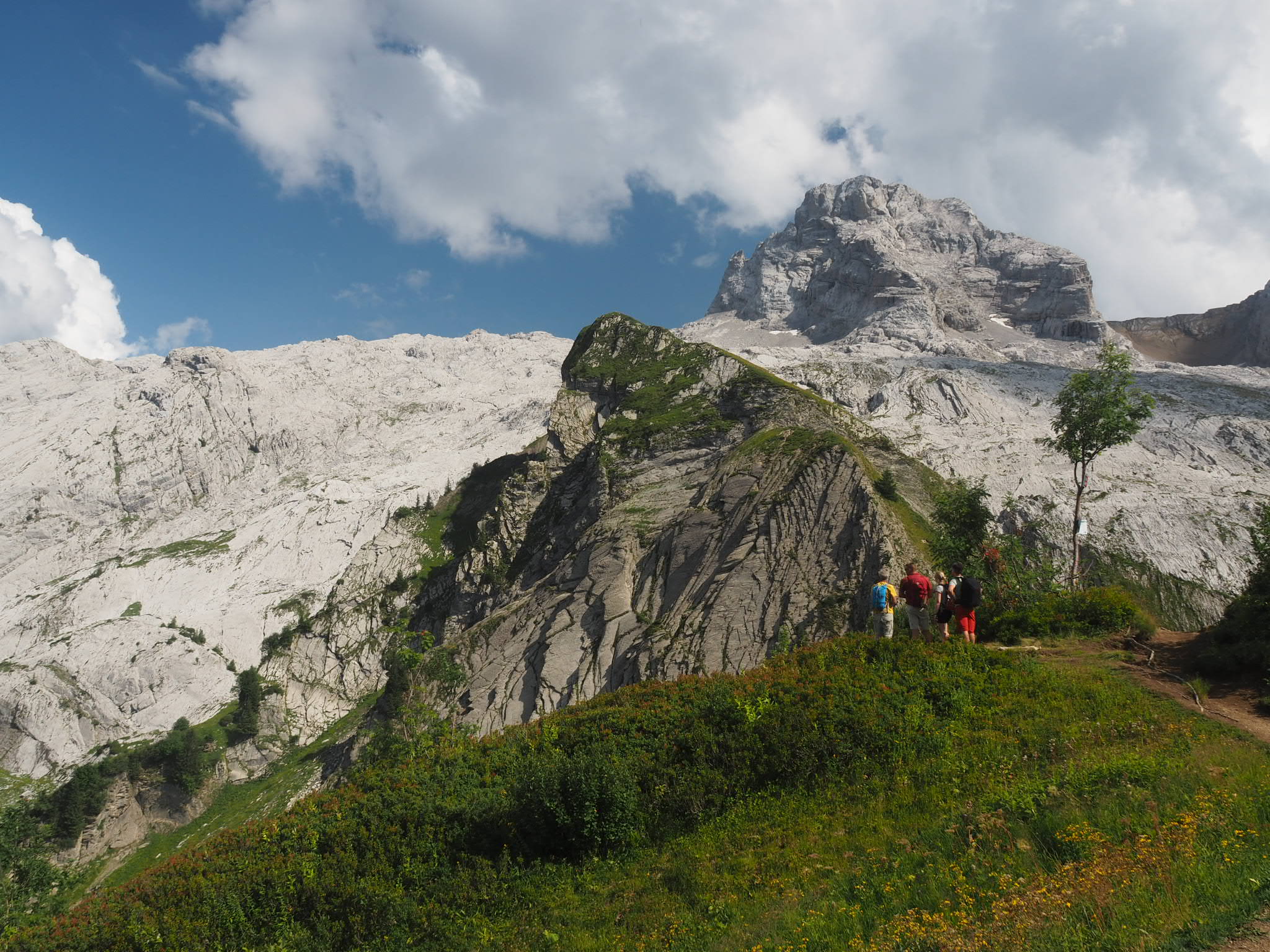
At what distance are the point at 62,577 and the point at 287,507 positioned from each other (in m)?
68.2

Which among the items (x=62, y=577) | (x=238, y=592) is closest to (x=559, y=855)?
(x=238, y=592)

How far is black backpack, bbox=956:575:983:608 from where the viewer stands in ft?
61.9

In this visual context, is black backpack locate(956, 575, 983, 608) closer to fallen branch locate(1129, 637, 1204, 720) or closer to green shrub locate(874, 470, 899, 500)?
fallen branch locate(1129, 637, 1204, 720)

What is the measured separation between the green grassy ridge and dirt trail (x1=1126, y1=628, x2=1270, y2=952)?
0.73 meters

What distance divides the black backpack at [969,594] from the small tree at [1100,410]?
16357 millimetres

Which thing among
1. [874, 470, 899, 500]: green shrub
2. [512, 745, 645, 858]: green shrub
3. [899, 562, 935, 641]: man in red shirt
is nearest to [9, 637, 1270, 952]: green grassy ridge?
[512, 745, 645, 858]: green shrub

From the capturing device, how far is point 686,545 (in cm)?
6116

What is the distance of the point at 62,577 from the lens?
189 m

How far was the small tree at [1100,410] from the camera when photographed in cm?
3281

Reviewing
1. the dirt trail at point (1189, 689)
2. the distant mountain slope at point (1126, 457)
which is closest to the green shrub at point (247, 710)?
the distant mountain slope at point (1126, 457)

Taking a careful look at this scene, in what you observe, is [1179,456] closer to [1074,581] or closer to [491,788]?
[1074,581]

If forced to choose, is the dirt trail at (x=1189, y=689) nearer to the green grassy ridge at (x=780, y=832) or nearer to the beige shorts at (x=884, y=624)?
the green grassy ridge at (x=780, y=832)

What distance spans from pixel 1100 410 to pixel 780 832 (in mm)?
29782

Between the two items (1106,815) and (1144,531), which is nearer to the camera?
(1106,815)
